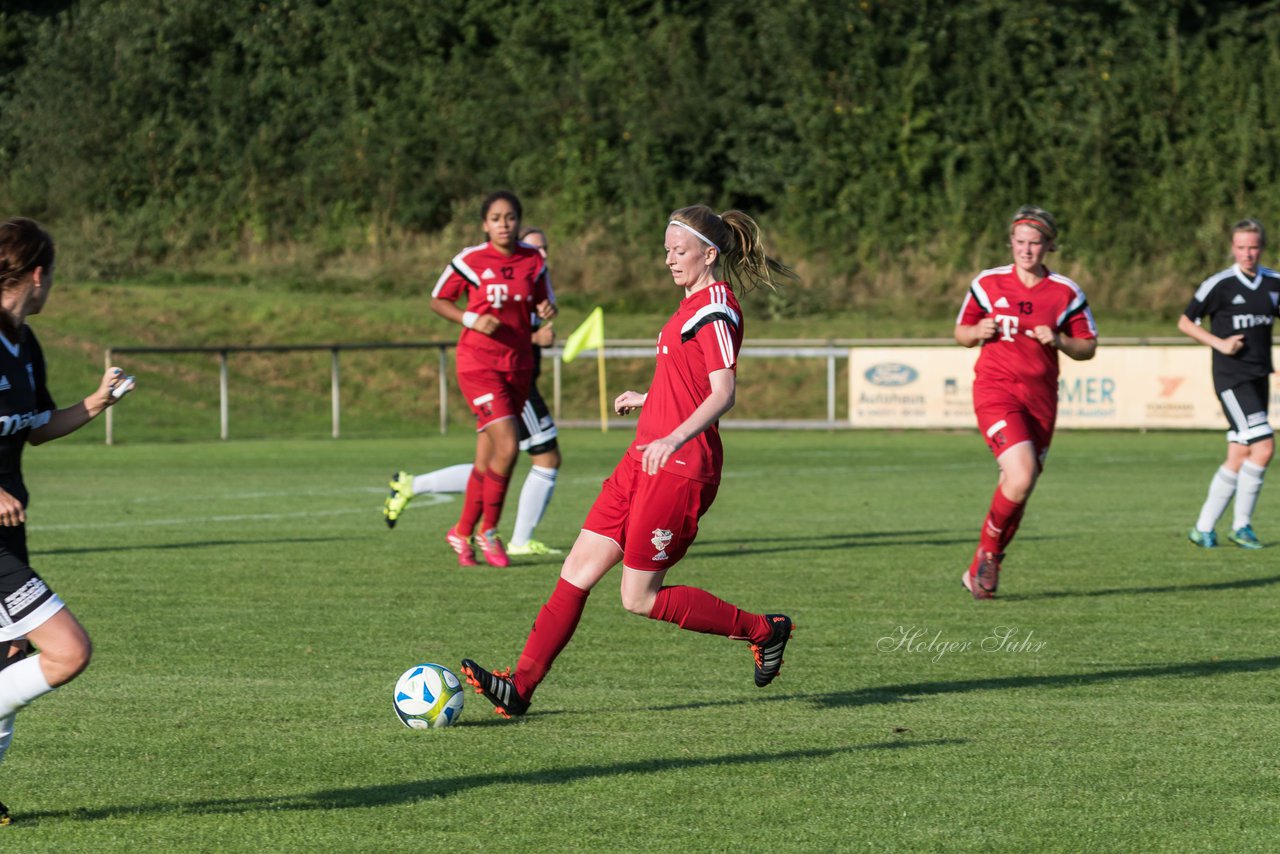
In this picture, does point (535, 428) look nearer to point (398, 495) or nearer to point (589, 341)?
point (398, 495)

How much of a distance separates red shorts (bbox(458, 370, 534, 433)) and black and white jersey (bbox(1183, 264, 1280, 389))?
14.8 feet

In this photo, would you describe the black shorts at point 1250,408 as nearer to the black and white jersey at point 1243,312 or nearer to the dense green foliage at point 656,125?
the black and white jersey at point 1243,312

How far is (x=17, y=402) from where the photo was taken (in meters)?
4.77

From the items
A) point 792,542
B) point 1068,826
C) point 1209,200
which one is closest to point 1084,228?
point 1209,200

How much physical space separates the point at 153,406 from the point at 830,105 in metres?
18.1

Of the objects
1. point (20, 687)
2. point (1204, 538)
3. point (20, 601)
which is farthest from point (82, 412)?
point (1204, 538)

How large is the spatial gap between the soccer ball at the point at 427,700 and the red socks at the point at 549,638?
0.79 ft

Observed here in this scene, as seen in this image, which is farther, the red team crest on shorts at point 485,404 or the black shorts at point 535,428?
the black shorts at point 535,428

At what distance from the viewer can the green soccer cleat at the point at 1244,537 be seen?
11.5 metres

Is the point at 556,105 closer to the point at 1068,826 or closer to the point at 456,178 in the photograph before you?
the point at 456,178

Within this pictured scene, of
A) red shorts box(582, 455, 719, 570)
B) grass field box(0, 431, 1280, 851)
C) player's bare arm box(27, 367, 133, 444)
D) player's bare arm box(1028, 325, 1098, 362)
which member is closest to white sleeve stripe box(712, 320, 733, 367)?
red shorts box(582, 455, 719, 570)

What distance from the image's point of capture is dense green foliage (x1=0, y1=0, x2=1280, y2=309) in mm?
36562

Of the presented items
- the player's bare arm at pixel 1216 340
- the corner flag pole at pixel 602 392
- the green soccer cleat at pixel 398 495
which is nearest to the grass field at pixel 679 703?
the green soccer cleat at pixel 398 495

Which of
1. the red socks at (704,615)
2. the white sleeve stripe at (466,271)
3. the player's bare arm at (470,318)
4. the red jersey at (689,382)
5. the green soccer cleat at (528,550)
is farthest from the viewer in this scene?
the green soccer cleat at (528,550)
